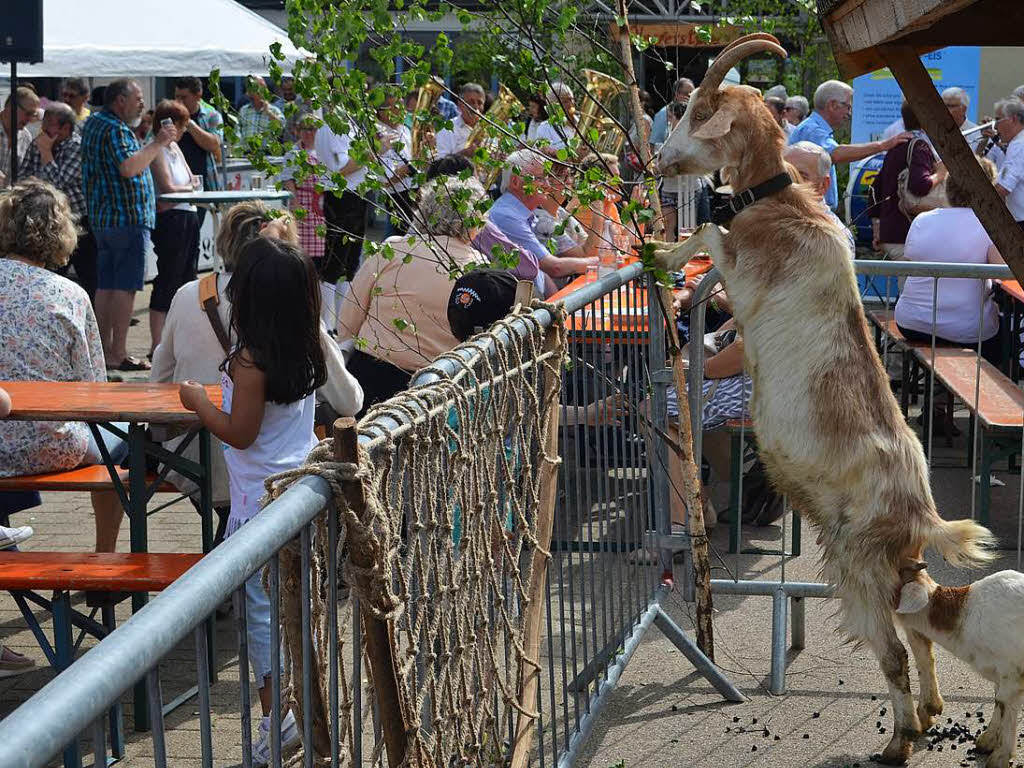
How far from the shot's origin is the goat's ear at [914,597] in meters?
3.64

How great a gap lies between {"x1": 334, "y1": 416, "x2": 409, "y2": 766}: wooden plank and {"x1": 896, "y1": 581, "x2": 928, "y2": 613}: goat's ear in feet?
6.72

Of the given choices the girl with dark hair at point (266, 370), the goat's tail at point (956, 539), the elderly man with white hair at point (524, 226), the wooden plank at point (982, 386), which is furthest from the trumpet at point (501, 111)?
the wooden plank at point (982, 386)

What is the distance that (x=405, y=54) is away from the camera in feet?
13.5

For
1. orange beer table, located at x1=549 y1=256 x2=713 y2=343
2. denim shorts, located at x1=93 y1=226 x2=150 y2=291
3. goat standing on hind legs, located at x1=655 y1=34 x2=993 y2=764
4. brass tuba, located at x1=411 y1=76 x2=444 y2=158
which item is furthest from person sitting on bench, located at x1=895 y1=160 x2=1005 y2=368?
denim shorts, located at x1=93 y1=226 x2=150 y2=291

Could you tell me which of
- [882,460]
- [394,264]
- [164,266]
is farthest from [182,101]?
[882,460]

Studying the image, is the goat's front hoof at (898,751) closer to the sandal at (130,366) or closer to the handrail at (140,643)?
the handrail at (140,643)

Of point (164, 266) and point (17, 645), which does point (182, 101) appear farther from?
point (17, 645)

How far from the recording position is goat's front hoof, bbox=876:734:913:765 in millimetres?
3867

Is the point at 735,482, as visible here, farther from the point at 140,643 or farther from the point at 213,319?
the point at 140,643

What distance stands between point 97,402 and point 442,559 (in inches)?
99.3

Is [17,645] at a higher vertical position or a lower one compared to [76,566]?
lower

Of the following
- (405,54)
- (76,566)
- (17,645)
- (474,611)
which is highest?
(405,54)

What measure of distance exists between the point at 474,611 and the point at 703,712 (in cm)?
206

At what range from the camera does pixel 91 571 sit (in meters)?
3.90
